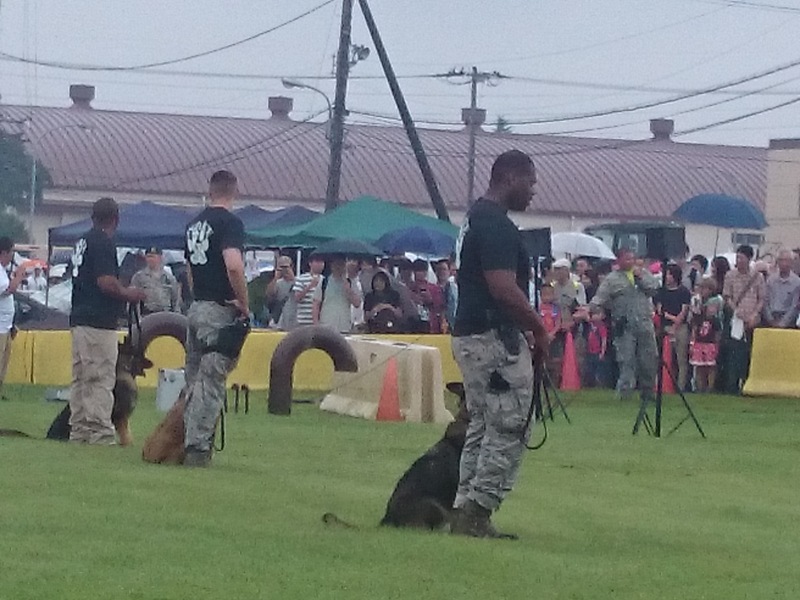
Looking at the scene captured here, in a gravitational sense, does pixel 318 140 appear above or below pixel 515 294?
above

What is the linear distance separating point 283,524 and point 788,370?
46.8ft

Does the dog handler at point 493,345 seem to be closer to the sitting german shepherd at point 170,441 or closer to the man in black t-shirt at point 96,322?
the sitting german shepherd at point 170,441

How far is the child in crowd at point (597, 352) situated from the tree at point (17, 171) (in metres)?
42.7

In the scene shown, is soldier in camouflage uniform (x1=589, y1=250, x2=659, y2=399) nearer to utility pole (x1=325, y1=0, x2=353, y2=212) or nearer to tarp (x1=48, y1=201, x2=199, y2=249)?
tarp (x1=48, y1=201, x2=199, y2=249)

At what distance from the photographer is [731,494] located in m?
12.0

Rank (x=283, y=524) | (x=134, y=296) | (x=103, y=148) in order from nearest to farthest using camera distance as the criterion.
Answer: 1. (x=283, y=524)
2. (x=134, y=296)
3. (x=103, y=148)

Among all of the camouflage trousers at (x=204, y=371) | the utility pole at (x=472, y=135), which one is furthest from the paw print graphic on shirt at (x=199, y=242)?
the utility pole at (x=472, y=135)

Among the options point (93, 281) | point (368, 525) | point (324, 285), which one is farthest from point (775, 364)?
point (368, 525)

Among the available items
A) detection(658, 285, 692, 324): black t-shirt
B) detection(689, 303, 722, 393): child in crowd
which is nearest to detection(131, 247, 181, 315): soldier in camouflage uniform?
detection(658, 285, 692, 324): black t-shirt

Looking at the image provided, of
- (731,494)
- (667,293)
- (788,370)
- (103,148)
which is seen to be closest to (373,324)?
(667,293)

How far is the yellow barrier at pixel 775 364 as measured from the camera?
22.4 m

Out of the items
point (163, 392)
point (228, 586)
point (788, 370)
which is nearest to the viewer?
point (228, 586)

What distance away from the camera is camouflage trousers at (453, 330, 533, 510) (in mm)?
8898

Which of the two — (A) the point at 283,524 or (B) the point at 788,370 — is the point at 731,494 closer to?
(A) the point at 283,524
